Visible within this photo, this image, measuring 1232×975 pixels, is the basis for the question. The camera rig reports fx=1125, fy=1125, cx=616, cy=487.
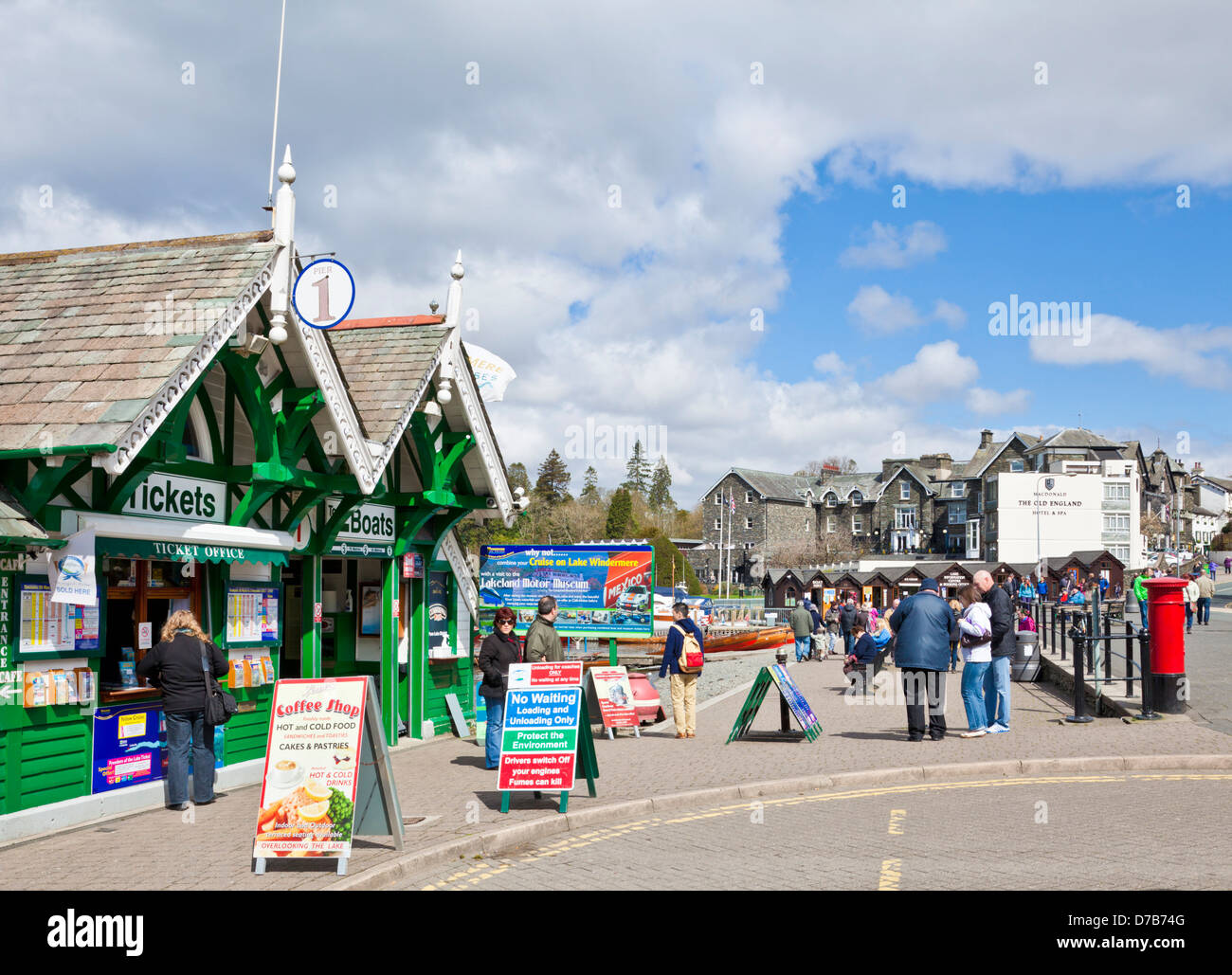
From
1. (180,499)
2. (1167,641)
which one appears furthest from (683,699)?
(180,499)

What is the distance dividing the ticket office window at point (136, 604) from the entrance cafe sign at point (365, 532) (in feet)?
7.51

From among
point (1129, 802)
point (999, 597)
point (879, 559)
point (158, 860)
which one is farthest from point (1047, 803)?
Answer: point (879, 559)

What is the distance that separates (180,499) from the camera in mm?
10461

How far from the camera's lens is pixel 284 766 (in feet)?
26.1

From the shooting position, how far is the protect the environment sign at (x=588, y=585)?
75.7 ft

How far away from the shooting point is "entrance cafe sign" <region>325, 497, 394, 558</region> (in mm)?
13305

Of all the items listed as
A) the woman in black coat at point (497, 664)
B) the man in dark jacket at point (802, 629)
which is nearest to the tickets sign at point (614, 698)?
the woman in black coat at point (497, 664)

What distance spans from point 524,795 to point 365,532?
4.60 meters

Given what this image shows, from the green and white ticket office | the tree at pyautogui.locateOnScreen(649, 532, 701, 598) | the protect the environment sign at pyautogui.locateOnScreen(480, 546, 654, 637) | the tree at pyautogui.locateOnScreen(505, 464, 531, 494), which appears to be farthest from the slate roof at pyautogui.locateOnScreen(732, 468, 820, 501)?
the green and white ticket office

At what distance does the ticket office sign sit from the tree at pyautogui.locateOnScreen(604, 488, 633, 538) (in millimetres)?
72613

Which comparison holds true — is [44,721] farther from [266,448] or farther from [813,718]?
[813,718]

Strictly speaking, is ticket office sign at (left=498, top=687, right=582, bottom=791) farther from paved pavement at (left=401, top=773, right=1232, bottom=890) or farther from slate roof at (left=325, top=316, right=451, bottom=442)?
slate roof at (left=325, top=316, right=451, bottom=442)

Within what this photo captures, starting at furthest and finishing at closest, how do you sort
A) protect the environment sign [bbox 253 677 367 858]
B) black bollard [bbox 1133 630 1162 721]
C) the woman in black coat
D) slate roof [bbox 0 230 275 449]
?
black bollard [bbox 1133 630 1162 721]
the woman in black coat
slate roof [bbox 0 230 275 449]
protect the environment sign [bbox 253 677 367 858]

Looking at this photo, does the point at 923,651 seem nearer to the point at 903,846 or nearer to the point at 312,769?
the point at 903,846
